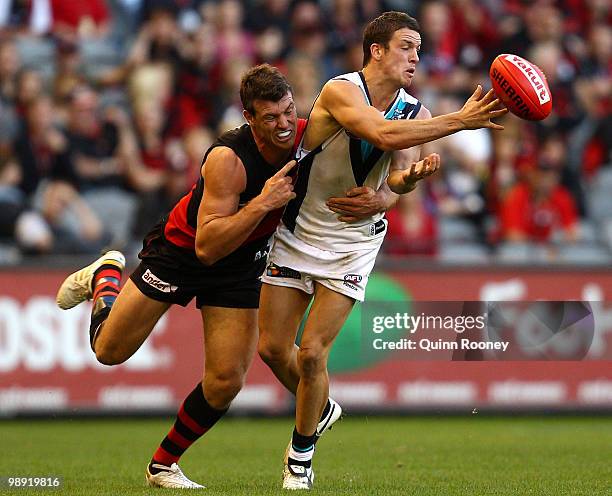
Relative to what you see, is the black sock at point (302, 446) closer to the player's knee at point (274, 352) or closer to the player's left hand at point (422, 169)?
the player's knee at point (274, 352)

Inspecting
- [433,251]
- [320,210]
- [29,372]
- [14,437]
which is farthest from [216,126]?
[320,210]

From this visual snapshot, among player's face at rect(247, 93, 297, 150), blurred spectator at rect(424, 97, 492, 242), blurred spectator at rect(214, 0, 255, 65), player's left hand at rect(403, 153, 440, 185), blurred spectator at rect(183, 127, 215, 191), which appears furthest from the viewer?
blurred spectator at rect(214, 0, 255, 65)

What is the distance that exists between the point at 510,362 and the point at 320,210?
507 cm

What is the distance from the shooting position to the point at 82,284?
848 centimetres

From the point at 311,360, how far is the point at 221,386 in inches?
22.5

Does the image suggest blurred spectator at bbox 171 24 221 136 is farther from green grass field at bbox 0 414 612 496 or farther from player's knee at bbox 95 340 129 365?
player's knee at bbox 95 340 129 365

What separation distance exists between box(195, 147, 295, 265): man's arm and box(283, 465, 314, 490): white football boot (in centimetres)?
130

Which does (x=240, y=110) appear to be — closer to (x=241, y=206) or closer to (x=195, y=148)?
(x=195, y=148)

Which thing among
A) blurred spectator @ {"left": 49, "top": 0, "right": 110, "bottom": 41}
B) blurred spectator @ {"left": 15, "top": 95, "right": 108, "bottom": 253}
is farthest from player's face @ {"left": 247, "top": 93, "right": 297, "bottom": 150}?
blurred spectator @ {"left": 49, "top": 0, "right": 110, "bottom": 41}

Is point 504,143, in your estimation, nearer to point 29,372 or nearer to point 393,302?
point 393,302

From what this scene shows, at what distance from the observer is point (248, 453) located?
9.52 m

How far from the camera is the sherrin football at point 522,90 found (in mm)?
6758

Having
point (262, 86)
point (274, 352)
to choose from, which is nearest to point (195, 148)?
point (274, 352)

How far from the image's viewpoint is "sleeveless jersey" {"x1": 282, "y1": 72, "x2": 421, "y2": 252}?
7.41m
